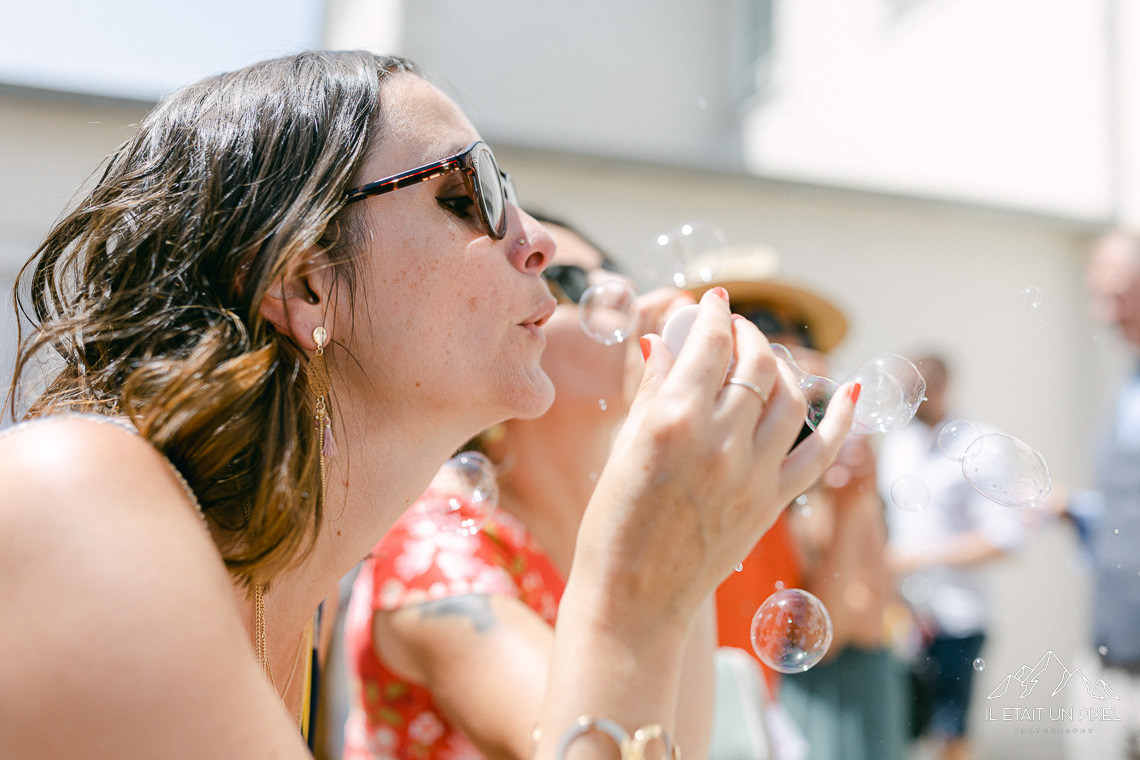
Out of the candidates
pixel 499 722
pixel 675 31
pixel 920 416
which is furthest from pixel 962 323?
pixel 499 722

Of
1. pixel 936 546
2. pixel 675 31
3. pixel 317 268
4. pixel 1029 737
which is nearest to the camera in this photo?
pixel 317 268

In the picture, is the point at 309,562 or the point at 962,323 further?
the point at 962,323

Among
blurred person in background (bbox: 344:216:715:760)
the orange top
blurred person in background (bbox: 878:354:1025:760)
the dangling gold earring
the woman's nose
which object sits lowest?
blurred person in background (bbox: 878:354:1025:760)

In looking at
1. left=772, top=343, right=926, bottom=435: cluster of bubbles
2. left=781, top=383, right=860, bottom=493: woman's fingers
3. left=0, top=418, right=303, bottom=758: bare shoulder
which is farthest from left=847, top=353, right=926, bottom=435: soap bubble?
left=0, top=418, right=303, bottom=758: bare shoulder

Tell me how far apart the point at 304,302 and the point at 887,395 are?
0.83m

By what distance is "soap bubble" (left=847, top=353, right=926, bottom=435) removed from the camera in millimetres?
1200

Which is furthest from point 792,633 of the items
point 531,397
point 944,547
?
point 944,547

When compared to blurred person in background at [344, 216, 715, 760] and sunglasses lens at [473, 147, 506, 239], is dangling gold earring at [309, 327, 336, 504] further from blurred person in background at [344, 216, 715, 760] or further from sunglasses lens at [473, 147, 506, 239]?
blurred person in background at [344, 216, 715, 760]

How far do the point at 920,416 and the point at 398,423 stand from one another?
3.26 metres

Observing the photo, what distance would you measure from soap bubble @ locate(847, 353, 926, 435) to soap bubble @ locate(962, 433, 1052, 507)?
4.4 inches

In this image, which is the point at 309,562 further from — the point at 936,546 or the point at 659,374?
the point at 936,546

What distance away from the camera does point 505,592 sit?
4.43 feet

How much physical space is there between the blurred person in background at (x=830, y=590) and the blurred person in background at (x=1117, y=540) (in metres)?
0.48

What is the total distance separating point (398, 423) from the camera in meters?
1.10
